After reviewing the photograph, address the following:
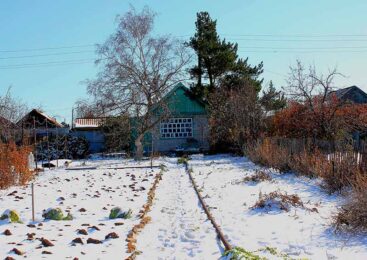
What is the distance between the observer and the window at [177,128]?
106 ft

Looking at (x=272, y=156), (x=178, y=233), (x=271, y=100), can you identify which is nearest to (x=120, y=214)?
(x=178, y=233)

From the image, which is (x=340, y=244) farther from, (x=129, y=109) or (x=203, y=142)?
(x=203, y=142)

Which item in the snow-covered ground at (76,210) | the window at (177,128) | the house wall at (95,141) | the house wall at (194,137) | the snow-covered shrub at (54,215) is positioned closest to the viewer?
the snow-covered ground at (76,210)

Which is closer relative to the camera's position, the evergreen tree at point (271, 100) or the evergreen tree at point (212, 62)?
the evergreen tree at point (271, 100)

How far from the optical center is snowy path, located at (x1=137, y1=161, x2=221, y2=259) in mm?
6195

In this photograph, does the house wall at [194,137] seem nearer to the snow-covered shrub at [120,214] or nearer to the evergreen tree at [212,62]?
the evergreen tree at [212,62]

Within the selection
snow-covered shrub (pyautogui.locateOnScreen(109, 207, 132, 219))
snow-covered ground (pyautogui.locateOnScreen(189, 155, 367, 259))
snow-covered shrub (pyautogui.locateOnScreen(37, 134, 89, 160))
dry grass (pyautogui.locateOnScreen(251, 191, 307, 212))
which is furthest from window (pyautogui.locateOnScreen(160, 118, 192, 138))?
snow-covered shrub (pyautogui.locateOnScreen(109, 207, 132, 219))

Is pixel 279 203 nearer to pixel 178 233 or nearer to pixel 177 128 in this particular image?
pixel 178 233

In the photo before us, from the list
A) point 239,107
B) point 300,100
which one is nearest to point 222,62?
point 239,107

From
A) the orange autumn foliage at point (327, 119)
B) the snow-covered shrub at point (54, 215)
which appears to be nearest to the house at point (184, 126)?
the orange autumn foliage at point (327, 119)

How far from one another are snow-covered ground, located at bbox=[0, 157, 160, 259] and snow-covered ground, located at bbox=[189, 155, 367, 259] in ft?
5.58

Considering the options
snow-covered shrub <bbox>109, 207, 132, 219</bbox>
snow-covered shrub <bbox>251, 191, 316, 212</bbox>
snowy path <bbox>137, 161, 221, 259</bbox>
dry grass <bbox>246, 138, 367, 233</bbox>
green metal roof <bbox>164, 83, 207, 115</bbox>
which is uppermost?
green metal roof <bbox>164, 83, 207, 115</bbox>

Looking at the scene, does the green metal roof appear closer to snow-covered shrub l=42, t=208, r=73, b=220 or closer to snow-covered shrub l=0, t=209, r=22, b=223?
snow-covered shrub l=42, t=208, r=73, b=220

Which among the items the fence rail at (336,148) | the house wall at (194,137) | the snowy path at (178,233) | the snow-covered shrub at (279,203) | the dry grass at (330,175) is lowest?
the snowy path at (178,233)
